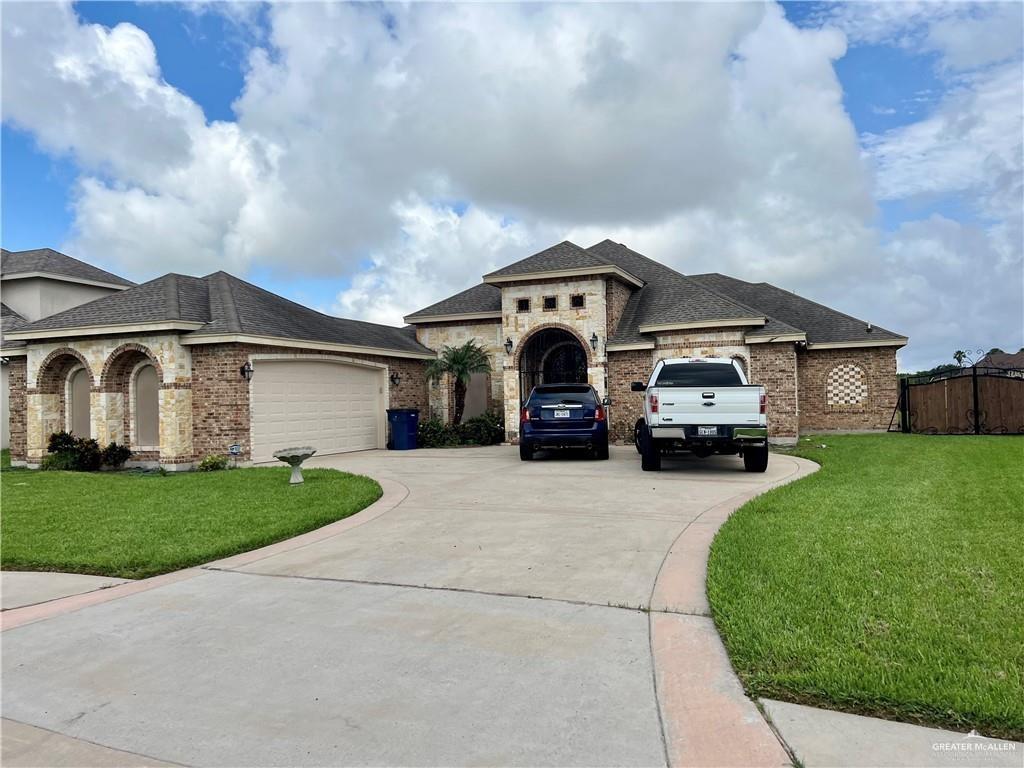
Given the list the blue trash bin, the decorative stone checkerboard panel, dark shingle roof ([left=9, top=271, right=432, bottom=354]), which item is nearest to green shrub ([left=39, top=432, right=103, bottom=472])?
dark shingle roof ([left=9, top=271, right=432, bottom=354])

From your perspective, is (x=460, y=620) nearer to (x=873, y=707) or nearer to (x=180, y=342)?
(x=873, y=707)

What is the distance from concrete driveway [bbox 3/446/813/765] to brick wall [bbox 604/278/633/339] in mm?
12482

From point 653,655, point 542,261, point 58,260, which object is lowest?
point 653,655

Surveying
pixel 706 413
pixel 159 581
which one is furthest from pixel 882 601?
pixel 706 413

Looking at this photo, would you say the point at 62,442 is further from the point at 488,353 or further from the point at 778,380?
the point at 778,380

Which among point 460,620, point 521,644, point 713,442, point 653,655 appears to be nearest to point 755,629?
point 653,655

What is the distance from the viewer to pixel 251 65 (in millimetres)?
13250

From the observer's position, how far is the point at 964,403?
18.7m

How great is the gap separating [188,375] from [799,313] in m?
18.7

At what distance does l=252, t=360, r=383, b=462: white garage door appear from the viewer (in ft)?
49.4

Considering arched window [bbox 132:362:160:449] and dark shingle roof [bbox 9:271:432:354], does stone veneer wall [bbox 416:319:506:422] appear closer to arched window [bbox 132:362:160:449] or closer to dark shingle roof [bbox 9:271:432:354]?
dark shingle roof [bbox 9:271:432:354]

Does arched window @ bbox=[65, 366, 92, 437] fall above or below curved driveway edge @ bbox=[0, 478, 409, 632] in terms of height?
above

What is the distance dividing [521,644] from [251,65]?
13507 mm

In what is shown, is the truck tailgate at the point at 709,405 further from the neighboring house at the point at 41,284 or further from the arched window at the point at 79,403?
the neighboring house at the point at 41,284
